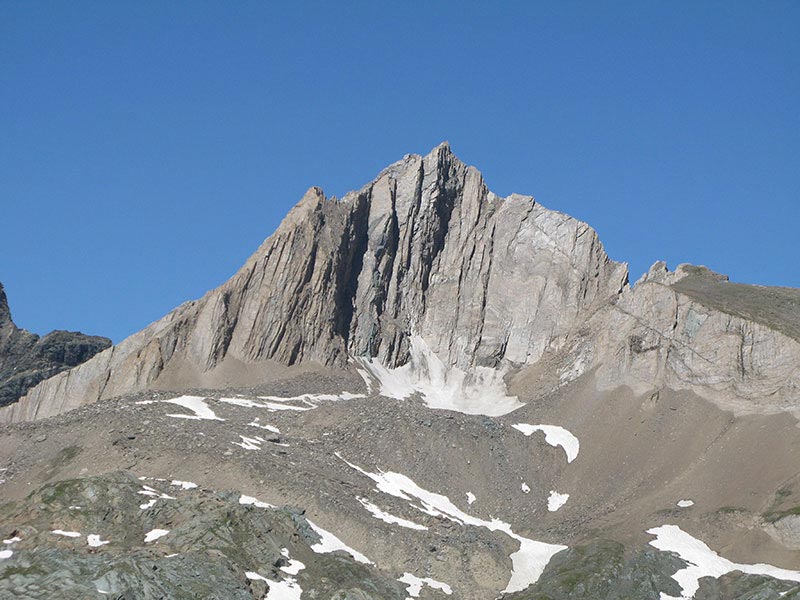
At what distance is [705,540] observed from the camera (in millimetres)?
90000

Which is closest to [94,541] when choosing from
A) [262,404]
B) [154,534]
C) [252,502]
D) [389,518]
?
[154,534]

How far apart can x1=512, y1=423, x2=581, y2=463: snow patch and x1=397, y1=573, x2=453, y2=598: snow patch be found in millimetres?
33557

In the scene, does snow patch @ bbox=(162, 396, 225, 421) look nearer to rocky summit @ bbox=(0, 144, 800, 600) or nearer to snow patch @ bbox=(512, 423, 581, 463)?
rocky summit @ bbox=(0, 144, 800, 600)

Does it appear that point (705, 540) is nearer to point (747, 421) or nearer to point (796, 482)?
→ point (796, 482)

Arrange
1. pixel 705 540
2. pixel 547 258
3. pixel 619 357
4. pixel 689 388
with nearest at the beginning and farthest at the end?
pixel 705 540 < pixel 689 388 < pixel 619 357 < pixel 547 258

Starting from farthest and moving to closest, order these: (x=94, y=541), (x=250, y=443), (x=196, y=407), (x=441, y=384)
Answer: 1. (x=441, y=384)
2. (x=196, y=407)
3. (x=250, y=443)
4. (x=94, y=541)

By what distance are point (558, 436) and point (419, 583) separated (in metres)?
39.4


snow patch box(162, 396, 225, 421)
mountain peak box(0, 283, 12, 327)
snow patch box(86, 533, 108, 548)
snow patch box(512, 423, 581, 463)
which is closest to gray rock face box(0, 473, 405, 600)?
snow patch box(86, 533, 108, 548)

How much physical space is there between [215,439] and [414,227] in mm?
78543

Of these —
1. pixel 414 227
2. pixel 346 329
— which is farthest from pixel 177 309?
pixel 414 227

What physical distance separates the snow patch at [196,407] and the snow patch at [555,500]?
105 feet

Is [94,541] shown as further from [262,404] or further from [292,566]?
[262,404]

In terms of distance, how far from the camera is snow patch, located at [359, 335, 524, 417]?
145m

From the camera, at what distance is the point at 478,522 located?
314 feet
